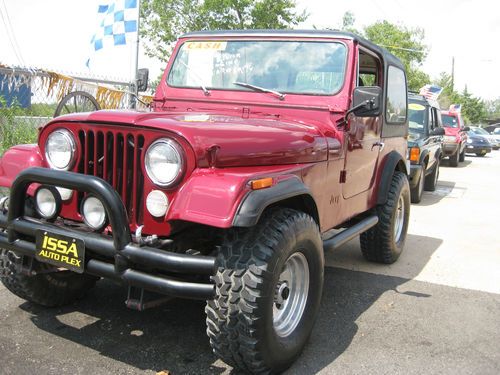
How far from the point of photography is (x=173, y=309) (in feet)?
11.7

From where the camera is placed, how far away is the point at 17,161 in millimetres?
3035

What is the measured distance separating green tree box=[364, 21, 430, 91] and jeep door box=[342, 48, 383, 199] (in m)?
29.4

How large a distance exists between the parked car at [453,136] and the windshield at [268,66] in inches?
474

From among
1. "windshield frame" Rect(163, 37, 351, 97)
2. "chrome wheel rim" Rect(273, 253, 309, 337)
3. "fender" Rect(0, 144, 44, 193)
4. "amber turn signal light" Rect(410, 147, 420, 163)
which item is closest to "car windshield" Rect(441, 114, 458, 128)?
"amber turn signal light" Rect(410, 147, 420, 163)

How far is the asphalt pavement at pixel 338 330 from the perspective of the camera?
285cm

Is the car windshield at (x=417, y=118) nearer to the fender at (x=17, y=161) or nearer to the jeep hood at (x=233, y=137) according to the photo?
the jeep hood at (x=233, y=137)

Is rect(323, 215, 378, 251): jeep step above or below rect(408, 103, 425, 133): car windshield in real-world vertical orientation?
below

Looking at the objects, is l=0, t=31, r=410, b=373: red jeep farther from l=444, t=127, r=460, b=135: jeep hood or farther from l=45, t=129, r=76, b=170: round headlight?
l=444, t=127, r=460, b=135: jeep hood

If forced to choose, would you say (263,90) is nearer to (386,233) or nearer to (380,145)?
(380,145)

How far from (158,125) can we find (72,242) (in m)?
0.71

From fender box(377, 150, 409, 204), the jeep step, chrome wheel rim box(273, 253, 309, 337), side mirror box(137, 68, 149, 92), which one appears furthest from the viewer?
side mirror box(137, 68, 149, 92)

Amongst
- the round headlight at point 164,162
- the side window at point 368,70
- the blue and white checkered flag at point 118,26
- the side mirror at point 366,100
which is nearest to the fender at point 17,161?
the round headlight at point 164,162

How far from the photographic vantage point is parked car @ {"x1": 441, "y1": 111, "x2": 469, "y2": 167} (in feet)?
48.7

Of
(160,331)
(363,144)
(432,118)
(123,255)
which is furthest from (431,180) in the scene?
(123,255)
